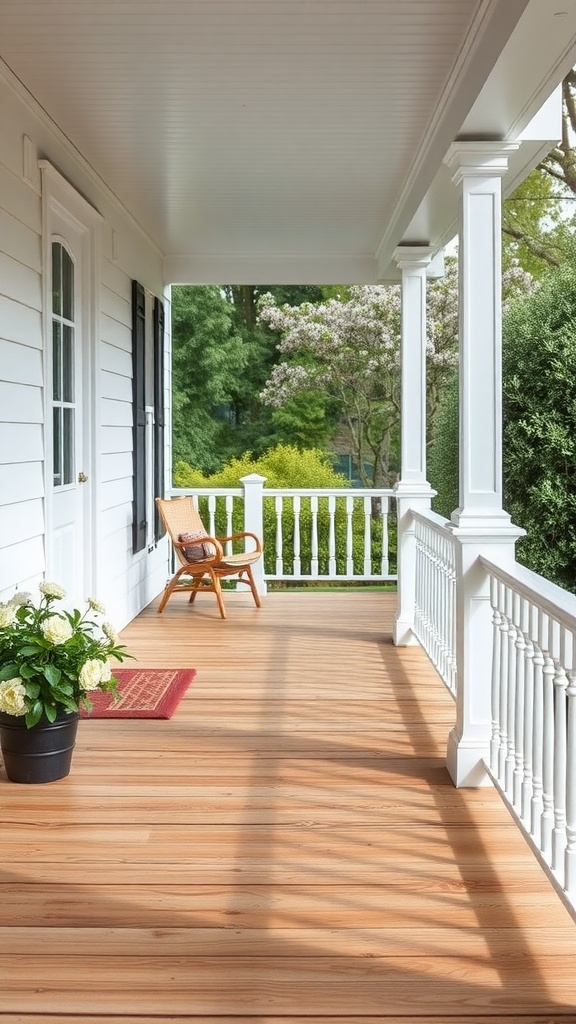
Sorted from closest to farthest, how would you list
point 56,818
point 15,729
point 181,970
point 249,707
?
point 181,970 < point 56,818 < point 15,729 < point 249,707

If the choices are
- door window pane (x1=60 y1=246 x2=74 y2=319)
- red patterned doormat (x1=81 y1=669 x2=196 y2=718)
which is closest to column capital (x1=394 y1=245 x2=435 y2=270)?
door window pane (x1=60 y1=246 x2=74 y2=319)

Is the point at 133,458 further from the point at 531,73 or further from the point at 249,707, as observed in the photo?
the point at 531,73

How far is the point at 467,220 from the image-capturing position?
389cm

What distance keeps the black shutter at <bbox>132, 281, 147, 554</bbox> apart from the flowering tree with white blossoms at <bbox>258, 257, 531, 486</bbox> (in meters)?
6.13

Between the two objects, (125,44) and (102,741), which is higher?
(125,44)

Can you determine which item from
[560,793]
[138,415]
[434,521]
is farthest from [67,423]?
[560,793]

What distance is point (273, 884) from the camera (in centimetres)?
291

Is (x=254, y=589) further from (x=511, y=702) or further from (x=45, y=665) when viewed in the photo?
(x=511, y=702)

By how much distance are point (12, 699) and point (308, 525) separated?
812cm

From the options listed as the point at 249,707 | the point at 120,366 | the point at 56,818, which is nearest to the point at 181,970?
the point at 56,818

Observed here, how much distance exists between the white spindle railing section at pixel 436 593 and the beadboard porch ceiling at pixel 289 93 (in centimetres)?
170

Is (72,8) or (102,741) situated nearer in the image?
(72,8)

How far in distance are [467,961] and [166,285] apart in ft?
24.1

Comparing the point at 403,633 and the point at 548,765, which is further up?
the point at 548,765
